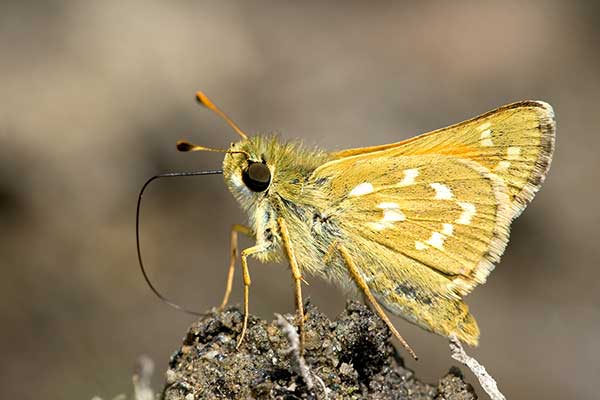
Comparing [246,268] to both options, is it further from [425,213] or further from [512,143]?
[512,143]

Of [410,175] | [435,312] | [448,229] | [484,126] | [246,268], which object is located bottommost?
[435,312]

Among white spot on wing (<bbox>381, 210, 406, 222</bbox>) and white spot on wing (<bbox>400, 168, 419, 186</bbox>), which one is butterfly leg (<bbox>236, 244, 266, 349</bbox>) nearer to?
white spot on wing (<bbox>381, 210, 406, 222</bbox>)

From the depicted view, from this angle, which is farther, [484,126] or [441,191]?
[441,191]

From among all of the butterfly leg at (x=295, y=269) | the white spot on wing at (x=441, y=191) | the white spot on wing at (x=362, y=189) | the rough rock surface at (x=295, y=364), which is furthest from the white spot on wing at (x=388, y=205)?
the rough rock surface at (x=295, y=364)

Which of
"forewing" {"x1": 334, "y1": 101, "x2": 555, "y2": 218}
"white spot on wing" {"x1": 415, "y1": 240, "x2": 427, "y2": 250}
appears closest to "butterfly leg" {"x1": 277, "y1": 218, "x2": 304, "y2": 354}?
"white spot on wing" {"x1": 415, "y1": 240, "x2": 427, "y2": 250}

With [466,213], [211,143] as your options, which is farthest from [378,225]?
[211,143]

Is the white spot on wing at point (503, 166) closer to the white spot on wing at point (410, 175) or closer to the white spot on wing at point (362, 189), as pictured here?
the white spot on wing at point (410, 175)
